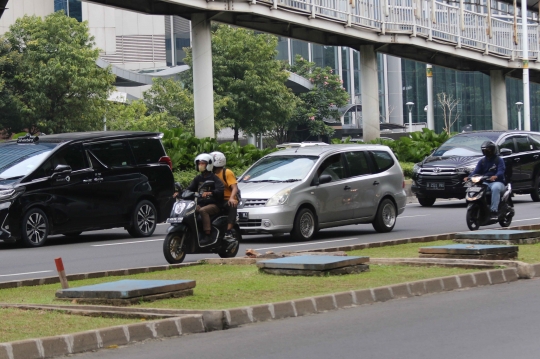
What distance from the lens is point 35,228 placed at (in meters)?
18.2

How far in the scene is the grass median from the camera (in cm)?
864

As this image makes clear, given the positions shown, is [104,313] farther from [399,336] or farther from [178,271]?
[178,271]

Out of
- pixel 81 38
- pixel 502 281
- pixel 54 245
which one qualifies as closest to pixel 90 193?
pixel 54 245

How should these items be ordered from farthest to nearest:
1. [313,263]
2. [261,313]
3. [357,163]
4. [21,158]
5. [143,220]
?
[143,220] → [357,163] → [21,158] → [313,263] → [261,313]

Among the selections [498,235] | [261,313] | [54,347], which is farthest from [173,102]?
[54,347]

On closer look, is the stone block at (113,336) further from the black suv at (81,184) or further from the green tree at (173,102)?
the green tree at (173,102)

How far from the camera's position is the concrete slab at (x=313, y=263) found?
38.3ft

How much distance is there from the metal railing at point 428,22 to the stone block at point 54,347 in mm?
22883

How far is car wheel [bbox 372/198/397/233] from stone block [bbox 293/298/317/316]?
33.6 ft

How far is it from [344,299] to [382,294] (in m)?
0.57

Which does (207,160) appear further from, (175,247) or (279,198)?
(279,198)

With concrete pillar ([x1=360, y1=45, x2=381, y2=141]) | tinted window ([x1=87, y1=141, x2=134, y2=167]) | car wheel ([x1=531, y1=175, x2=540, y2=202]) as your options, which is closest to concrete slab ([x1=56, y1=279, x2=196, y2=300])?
tinted window ([x1=87, y1=141, x2=134, y2=167])

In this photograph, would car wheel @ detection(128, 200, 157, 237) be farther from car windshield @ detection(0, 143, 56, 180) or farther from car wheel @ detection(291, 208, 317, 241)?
car wheel @ detection(291, 208, 317, 241)

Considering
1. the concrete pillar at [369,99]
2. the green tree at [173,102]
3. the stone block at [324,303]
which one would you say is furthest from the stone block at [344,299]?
the green tree at [173,102]
